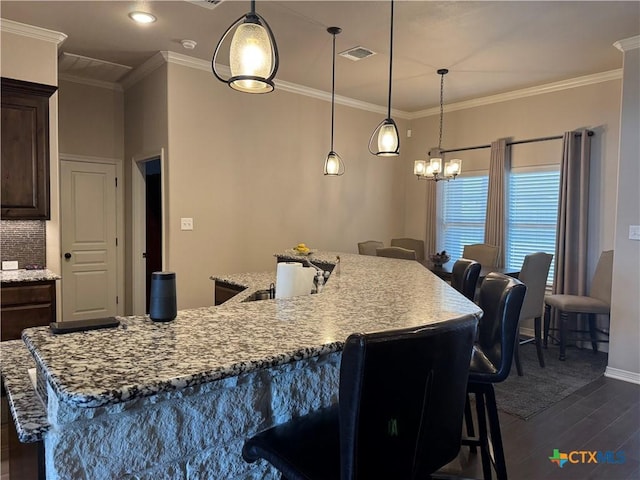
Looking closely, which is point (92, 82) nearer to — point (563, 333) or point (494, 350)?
point (494, 350)

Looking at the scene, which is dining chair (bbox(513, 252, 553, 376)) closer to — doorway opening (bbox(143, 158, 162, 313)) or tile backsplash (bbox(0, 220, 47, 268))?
doorway opening (bbox(143, 158, 162, 313))

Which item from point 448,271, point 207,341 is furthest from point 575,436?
point 207,341

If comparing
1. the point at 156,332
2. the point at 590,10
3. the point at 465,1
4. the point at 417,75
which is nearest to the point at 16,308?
the point at 156,332

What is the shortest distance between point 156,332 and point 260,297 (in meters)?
1.52

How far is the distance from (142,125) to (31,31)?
132cm

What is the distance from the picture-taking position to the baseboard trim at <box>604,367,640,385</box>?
12.1 ft

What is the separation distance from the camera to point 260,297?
273 cm

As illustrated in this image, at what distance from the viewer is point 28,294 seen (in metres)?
3.33

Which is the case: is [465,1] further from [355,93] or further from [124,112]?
[124,112]

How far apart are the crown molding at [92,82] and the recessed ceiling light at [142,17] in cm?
188

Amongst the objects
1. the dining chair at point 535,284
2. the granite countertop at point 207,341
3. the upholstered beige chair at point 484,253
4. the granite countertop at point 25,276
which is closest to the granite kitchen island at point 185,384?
the granite countertop at point 207,341

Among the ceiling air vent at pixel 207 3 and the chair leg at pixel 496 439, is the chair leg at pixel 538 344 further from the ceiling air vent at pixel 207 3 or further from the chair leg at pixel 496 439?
the ceiling air vent at pixel 207 3

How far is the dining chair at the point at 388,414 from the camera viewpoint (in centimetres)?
86

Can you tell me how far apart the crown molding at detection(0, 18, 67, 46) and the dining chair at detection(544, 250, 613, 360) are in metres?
5.17
